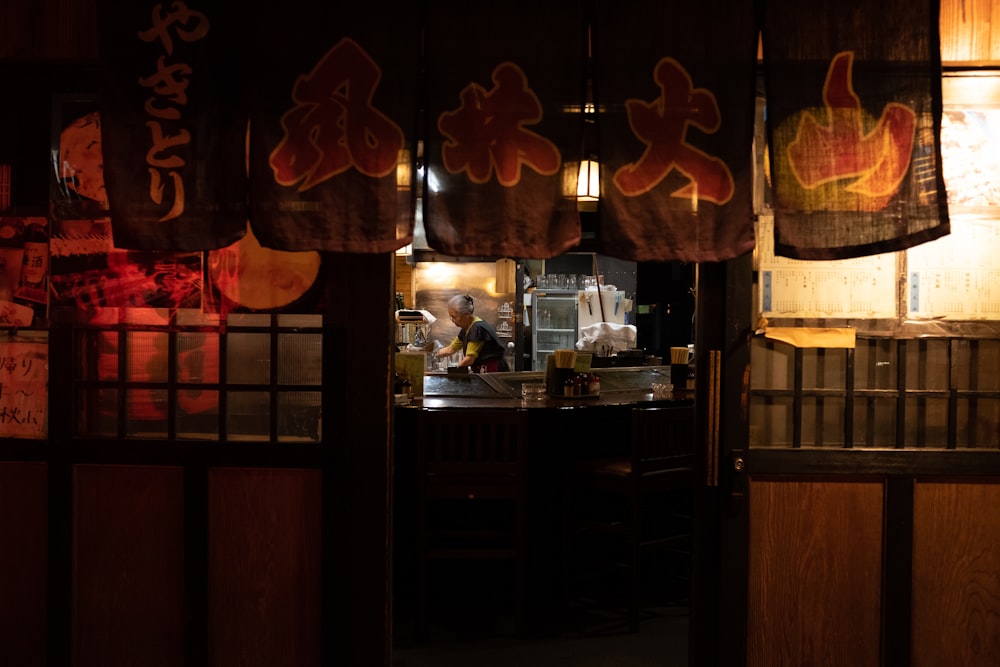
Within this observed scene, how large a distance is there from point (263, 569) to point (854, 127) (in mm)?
3852

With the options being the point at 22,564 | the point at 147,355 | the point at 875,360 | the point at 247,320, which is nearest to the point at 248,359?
the point at 247,320

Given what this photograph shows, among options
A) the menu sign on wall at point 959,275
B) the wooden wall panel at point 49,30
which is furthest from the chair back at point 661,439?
the wooden wall panel at point 49,30

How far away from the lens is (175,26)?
359cm

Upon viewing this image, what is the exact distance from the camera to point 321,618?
3.82 metres

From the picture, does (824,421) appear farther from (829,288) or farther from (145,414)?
(145,414)

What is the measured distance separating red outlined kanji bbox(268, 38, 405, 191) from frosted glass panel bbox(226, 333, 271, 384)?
93cm

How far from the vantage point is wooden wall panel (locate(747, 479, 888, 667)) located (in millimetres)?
3830

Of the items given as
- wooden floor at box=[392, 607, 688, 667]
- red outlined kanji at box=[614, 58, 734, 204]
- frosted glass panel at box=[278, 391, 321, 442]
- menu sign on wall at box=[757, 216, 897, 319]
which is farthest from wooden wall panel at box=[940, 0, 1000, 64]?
wooden floor at box=[392, 607, 688, 667]

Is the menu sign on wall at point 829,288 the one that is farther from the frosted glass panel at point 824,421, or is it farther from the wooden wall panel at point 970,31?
the wooden wall panel at point 970,31

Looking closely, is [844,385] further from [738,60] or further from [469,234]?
[469,234]

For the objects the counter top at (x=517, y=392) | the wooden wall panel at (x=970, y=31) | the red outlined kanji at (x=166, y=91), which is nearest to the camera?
the red outlined kanji at (x=166, y=91)

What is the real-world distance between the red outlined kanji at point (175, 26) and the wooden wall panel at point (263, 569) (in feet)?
7.46

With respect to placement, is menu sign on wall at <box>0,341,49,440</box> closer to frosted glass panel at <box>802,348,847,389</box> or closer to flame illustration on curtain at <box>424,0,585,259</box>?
flame illustration on curtain at <box>424,0,585,259</box>

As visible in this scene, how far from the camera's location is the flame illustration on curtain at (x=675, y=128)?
344cm
